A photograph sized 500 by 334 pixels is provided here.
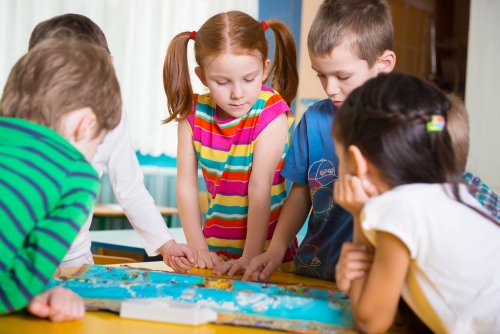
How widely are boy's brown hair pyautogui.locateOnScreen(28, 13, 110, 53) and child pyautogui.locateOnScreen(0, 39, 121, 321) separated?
17.0 inches

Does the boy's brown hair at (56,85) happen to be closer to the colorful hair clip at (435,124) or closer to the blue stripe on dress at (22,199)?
the blue stripe on dress at (22,199)

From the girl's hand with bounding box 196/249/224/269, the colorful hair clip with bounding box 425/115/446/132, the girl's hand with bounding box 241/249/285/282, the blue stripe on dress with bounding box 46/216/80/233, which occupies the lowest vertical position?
the girl's hand with bounding box 196/249/224/269

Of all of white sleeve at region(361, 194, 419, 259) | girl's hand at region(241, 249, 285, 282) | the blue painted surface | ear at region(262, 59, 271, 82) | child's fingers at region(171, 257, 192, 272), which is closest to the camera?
white sleeve at region(361, 194, 419, 259)

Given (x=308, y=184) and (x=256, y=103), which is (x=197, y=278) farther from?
(x=256, y=103)

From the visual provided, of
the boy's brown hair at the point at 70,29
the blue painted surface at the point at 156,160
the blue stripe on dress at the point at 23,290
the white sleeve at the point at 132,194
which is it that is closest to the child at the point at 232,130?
the white sleeve at the point at 132,194

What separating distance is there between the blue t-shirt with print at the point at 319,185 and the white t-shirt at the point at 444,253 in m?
0.64

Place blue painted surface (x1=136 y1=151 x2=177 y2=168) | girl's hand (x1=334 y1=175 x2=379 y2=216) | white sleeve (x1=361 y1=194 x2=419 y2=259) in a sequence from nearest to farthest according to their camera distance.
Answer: white sleeve (x1=361 y1=194 x2=419 y2=259) < girl's hand (x1=334 y1=175 x2=379 y2=216) < blue painted surface (x1=136 y1=151 x2=177 y2=168)

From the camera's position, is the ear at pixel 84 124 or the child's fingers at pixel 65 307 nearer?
the child's fingers at pixel 65 307

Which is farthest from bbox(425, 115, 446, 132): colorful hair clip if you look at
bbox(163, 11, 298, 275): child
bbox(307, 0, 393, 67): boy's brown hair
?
bbox(163, 11, 298, 275): child

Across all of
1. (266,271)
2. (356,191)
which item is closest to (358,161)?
(356,191)

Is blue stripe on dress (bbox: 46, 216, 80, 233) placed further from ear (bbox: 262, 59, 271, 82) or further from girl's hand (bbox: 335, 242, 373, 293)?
ear (bbox: 262, 59, 271, 82)

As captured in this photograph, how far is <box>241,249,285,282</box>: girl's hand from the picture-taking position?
1.45 m

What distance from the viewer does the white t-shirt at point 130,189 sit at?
1.65 m

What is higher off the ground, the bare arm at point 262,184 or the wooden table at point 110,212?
the bare arm at point 262,184
